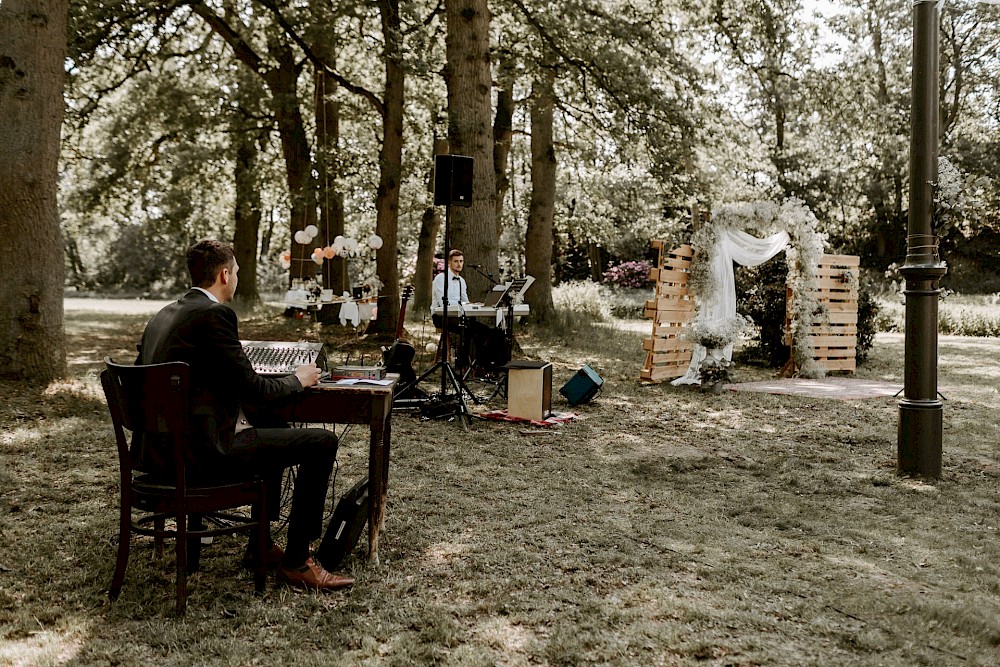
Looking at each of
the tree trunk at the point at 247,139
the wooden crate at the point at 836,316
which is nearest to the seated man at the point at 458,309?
the wooden crate at the point at 836,316

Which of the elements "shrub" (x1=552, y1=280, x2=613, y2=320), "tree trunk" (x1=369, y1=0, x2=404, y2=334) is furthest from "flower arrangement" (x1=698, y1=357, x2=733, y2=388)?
"shrub" (x1=552, y1=280, x2=613, y2=320)

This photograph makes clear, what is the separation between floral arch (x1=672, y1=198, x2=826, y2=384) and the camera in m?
11.5

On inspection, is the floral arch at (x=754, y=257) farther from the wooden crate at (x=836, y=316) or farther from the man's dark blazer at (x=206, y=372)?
the man's dark blazer at (x=206, y=372)

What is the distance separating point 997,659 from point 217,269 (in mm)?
3286

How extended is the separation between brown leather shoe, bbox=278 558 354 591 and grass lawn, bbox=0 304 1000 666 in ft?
0.17

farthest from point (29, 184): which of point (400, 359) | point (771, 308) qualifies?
point (771, 308)

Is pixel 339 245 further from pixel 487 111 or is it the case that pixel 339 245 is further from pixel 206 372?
pixel 206 372

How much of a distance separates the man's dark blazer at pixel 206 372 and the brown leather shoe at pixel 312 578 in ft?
1.94

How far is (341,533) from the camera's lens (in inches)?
154

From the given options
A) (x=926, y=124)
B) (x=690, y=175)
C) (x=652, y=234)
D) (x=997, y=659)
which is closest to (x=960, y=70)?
(x=652, y=234)

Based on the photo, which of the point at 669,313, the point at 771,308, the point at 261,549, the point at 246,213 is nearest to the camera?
the point at 261,549

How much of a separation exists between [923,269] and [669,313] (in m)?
5.80

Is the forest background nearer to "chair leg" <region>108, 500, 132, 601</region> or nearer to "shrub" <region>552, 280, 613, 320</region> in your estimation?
"shrub" <region>552, 280, 613, 320</region>

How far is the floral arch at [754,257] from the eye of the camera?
11.5 m
